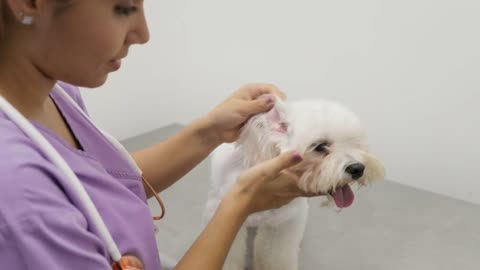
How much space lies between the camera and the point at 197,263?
26.2 inches

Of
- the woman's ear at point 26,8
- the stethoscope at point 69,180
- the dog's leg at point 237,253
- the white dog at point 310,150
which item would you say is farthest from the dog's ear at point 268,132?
the woman's ear at point 26,8

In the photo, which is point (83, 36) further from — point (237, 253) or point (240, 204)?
point (237, 253)

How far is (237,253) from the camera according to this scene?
1.17m

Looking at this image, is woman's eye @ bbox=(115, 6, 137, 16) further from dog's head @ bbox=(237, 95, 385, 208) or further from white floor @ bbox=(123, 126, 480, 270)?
white floor @ bbox=(123, 126, 480, 270)

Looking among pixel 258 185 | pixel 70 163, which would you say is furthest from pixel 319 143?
pixel 70 163

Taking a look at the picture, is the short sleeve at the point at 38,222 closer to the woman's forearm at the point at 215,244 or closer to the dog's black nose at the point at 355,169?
the woman's forearm at the point at 215,244

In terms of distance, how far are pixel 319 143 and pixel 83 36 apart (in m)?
0.57

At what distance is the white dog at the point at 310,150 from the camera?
916 mm

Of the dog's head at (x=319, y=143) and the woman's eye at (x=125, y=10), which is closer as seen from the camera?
the woman's eye at (x=125, y=10)

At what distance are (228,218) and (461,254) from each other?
0.75m

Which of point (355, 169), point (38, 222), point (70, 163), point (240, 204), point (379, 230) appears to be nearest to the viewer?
point (38, 222)

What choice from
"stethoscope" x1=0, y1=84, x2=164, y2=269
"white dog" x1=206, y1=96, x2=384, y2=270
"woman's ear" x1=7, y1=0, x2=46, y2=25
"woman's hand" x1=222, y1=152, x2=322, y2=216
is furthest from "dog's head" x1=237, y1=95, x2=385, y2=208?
"woman's ear" x1=7, y1=0, x2=46, y2=25

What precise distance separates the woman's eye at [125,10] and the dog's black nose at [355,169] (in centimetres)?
53

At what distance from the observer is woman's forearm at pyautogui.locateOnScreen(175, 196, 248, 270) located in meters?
0.67
